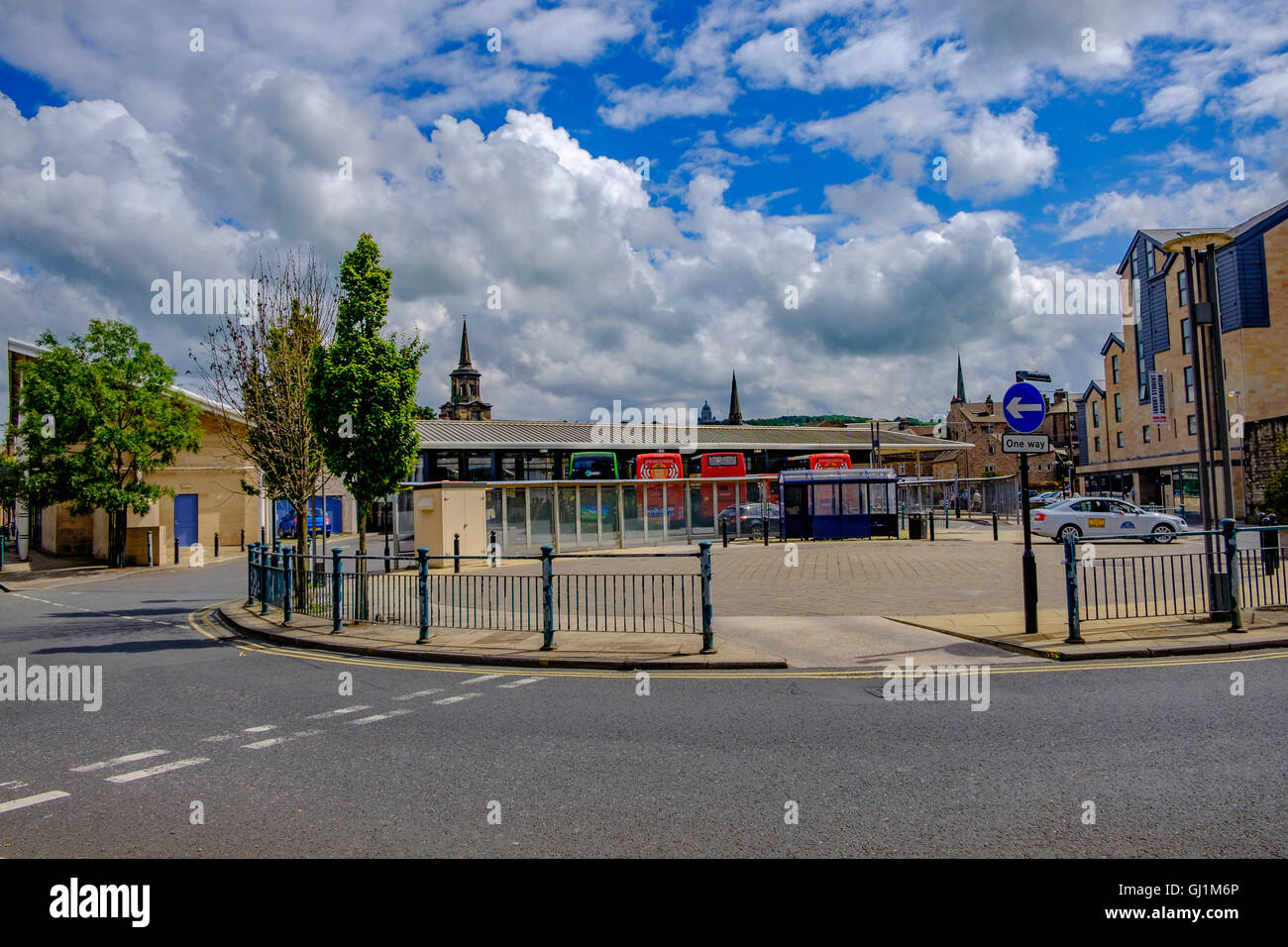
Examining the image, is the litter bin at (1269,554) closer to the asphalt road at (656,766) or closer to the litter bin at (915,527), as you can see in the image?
the asphalt road at (656,766)

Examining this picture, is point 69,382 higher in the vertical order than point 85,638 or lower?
higher

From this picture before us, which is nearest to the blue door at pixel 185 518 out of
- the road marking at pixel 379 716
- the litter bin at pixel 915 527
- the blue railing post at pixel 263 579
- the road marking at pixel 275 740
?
the blue railing post at pixel 263 579

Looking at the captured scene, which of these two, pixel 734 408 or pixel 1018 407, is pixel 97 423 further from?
pixel 734 408

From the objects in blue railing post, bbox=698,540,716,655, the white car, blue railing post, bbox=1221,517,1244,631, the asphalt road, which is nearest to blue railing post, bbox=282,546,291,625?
the asphalt road

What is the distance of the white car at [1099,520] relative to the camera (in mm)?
27469

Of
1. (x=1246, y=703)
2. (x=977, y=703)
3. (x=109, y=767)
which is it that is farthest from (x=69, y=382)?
(x=1246, y=703)

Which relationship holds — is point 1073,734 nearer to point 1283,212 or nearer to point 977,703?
point 977,703

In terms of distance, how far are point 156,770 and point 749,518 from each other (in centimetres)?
2931

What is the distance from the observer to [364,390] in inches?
536

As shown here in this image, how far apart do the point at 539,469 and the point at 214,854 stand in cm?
3614

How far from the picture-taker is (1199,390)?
453 inches

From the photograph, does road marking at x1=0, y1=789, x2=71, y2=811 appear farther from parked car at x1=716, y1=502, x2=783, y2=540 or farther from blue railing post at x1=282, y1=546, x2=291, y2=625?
parked car at x1=716, y1=502, x2=783, y2=540

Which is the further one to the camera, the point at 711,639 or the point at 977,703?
the point at 711,639

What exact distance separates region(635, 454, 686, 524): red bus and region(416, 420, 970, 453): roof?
778cm
